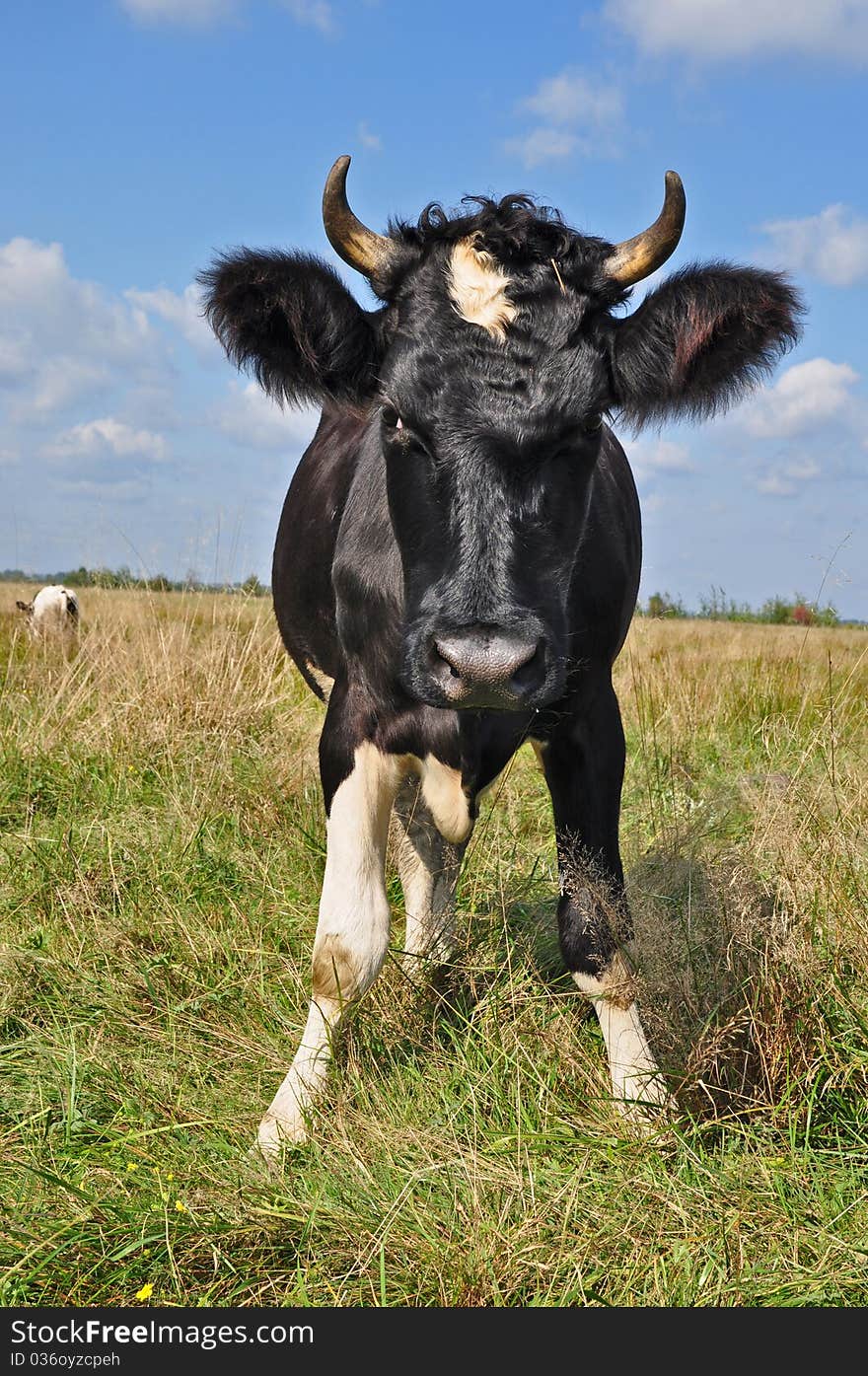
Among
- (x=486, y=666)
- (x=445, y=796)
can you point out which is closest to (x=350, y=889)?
(x=445, y=796)

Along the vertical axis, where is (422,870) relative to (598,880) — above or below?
below

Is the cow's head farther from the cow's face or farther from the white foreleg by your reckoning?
the white foreleg

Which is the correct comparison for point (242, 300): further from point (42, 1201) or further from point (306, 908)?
point (42, 1201)

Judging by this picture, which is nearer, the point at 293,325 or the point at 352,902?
the point at 293,325

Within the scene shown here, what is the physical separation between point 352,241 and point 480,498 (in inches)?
41.5

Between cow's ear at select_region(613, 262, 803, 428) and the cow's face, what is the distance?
0.14 m

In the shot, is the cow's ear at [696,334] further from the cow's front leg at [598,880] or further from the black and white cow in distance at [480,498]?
the cow's front leg at [598,880]

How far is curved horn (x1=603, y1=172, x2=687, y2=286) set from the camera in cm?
333

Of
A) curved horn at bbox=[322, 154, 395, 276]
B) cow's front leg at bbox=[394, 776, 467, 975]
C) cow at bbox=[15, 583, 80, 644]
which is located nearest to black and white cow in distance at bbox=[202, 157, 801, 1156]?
curved horn at bbox=[322, 154, 395, 276]

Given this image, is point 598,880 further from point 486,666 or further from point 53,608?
point 53,608

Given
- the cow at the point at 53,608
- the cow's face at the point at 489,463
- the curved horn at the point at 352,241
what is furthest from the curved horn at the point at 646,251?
the cow at the point at 53,608

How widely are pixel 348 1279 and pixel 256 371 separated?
248 centimetres

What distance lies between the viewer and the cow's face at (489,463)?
2.72 m

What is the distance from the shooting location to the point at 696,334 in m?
3.32
